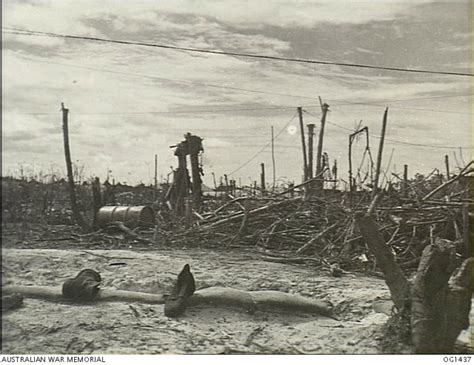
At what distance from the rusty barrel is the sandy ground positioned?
15 centimetres

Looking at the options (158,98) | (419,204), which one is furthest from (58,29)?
(419,204)

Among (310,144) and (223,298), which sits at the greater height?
(310,144)

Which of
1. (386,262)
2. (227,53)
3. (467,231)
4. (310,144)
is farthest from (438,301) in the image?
(227,53)

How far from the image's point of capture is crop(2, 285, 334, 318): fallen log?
1740 mm

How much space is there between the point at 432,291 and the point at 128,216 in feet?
3.37

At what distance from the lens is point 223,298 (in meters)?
1.75

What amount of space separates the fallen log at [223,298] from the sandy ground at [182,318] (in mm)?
19

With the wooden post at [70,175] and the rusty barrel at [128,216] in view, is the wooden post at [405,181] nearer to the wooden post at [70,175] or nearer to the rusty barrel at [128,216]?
the rusty barrel at [128,216]

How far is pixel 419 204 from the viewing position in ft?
6.66

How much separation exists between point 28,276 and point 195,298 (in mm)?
567

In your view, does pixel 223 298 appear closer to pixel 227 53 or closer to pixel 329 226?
pixel 329 226

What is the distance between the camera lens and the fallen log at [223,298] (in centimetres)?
174

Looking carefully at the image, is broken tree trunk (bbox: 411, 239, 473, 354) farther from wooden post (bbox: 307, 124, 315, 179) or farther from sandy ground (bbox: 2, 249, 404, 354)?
wooden post (bbox: 307, 124, 315, 179)

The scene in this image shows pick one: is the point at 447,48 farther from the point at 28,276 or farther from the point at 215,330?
the point at 28,276
